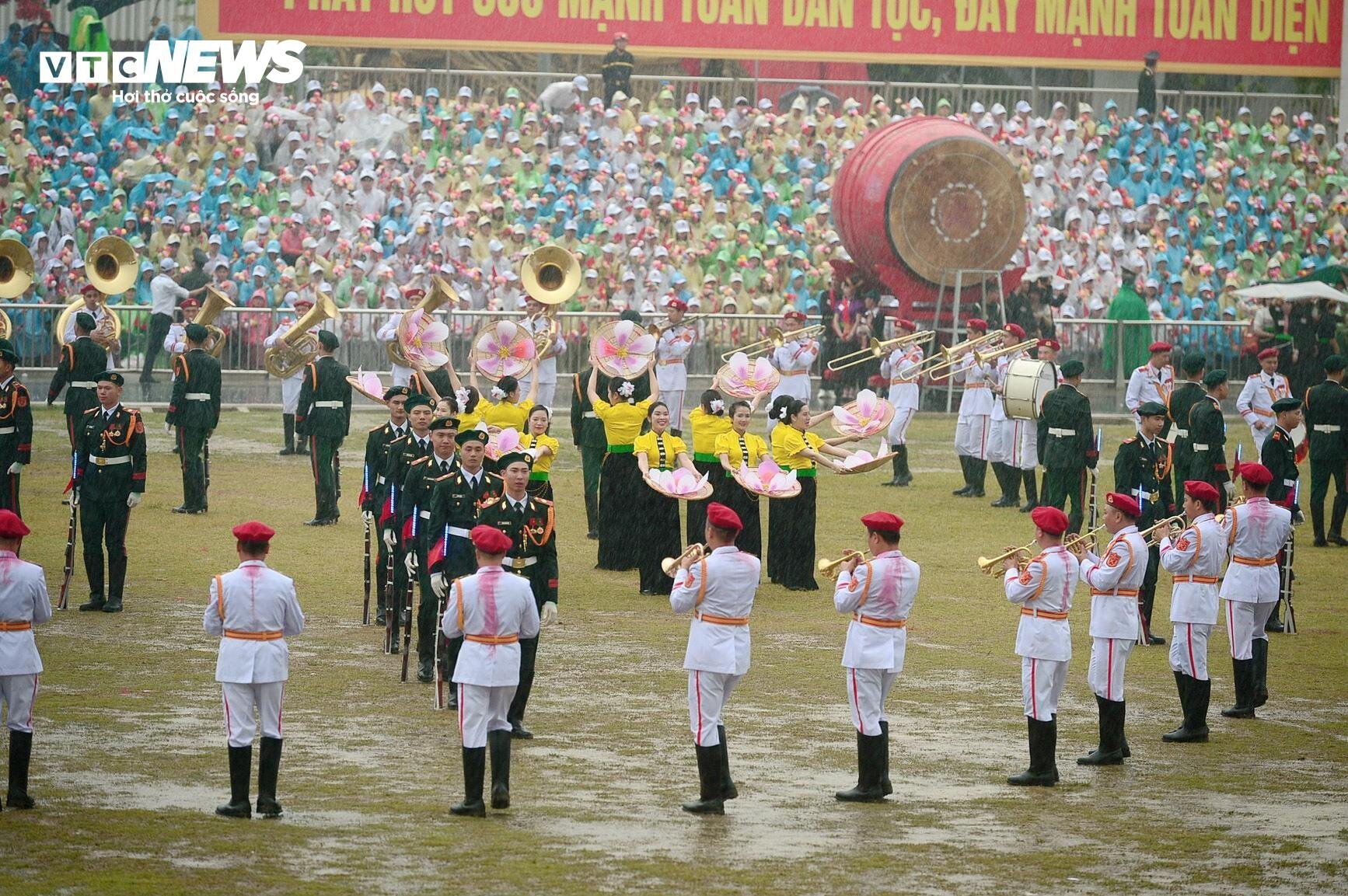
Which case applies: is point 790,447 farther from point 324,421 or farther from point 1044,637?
point 1044,637

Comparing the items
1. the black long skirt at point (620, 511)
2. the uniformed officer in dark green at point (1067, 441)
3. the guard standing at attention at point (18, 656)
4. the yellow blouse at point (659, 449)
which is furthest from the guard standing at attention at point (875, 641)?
the uniformed officer in dark green at point (1067, 441)

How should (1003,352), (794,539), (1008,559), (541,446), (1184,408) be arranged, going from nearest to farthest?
(1008,559) → (541,446) → (794,539) → (1184,408) → (1003,352)

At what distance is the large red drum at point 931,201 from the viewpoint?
26.6 meters

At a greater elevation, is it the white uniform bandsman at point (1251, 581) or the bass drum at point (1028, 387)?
the bass drum at point (1028, 387)

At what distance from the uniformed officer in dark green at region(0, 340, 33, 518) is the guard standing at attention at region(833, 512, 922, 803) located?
855 centimetres

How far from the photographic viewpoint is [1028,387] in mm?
19562

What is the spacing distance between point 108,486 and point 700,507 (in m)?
5.11

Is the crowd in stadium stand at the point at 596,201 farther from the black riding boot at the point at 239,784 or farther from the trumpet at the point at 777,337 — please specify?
the black riding boot at the point at 239,784

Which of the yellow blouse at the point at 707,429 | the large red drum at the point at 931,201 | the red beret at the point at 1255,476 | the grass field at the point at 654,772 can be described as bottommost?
the grass field at the point at 654,772

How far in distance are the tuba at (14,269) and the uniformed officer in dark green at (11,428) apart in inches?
278

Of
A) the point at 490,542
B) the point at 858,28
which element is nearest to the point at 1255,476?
the point at 490,542

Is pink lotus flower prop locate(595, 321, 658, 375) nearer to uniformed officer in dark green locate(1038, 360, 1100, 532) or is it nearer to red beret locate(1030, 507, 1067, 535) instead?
uniformed officer in dark green locate(1038, 360, 1100, 532)

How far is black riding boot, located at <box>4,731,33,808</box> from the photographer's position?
908 centimetres

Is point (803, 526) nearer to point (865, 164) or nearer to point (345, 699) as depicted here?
point (345, 699)
